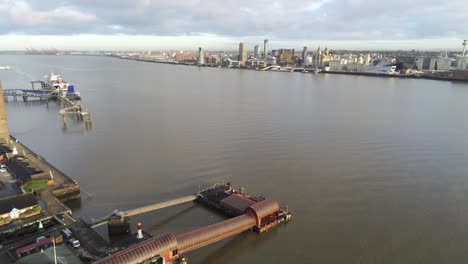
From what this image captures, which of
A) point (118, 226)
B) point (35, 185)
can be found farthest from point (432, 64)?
point (35, 185)

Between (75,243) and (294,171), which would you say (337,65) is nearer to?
(294,171)

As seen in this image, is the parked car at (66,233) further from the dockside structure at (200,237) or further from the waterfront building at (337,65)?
the waterfront building at (337,65)

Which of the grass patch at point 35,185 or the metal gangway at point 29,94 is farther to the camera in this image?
the metal gangway at point 29,94

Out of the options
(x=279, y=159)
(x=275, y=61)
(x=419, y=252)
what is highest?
(x=275, y=61)

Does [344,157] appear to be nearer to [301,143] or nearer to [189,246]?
[301,143]

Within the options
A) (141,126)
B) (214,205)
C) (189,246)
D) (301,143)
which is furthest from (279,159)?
(141,126)

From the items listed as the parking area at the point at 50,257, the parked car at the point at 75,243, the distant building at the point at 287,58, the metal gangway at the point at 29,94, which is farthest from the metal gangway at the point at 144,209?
the distant building at the point at 287,58

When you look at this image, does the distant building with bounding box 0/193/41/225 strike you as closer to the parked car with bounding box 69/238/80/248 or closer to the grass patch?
the grass patch

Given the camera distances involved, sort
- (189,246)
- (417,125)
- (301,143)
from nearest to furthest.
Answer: (189,246) → (301,143) → (417,125)
